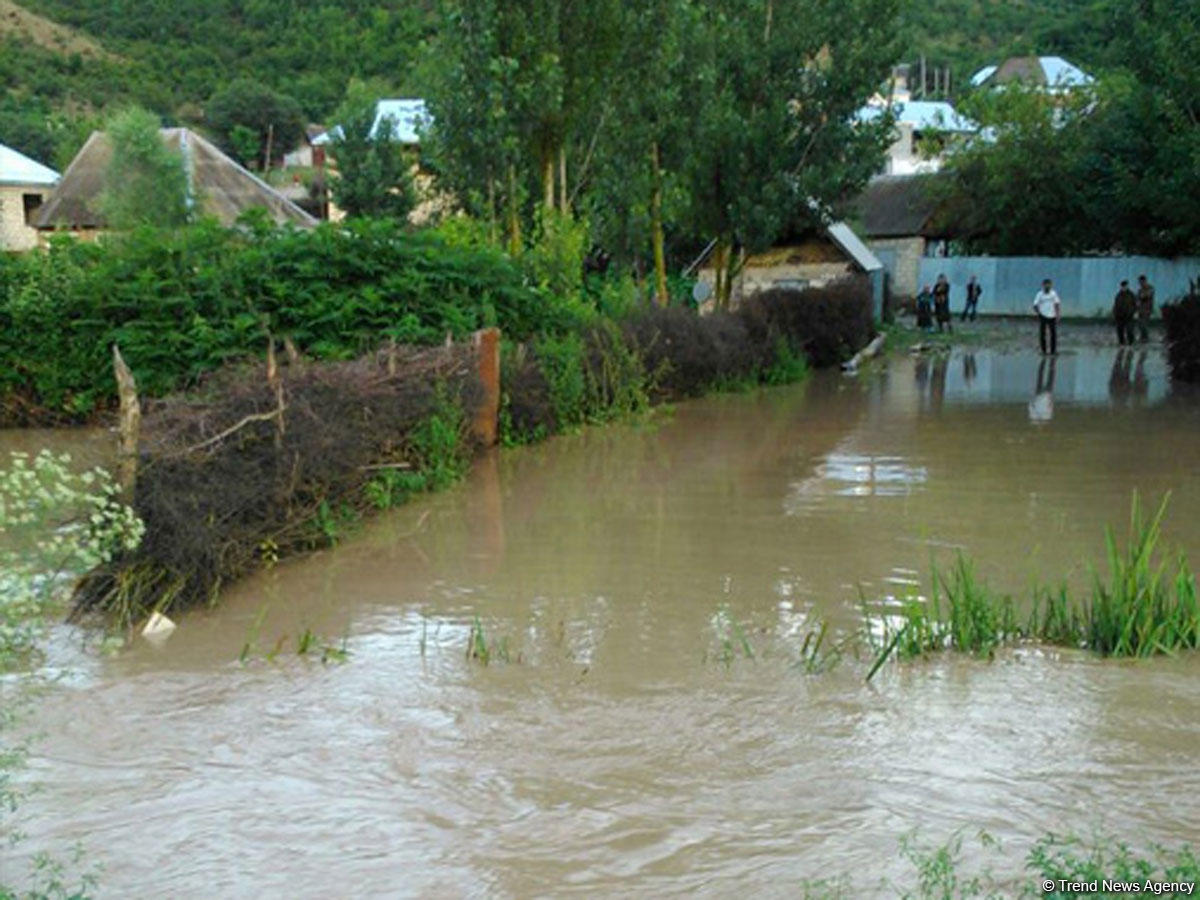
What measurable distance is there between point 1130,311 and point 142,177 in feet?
72.9

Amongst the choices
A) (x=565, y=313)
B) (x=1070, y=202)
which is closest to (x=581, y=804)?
(x=565, y=313)

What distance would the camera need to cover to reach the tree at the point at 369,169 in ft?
131

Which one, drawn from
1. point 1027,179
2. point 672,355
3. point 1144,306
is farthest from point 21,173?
point 1144,306

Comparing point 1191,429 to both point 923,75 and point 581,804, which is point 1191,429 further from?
point 923,75

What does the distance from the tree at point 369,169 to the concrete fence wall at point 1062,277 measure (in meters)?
16.1

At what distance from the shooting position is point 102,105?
2272 inches

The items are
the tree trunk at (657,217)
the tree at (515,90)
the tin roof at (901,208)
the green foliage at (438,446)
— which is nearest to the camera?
the green foliage at (438,446)

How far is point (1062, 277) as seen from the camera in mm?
35031

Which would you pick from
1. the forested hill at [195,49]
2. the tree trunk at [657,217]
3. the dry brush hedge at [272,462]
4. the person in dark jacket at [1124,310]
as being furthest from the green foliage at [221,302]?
the forested hill at [195,49]

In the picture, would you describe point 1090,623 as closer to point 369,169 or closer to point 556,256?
point 556,256

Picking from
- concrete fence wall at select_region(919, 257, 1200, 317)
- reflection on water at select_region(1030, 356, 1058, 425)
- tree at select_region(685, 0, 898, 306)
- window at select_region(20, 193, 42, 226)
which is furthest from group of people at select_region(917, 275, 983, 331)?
window at select_region(20, 193, 42, 226)

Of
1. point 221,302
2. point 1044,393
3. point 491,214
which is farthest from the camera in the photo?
point 1044,393

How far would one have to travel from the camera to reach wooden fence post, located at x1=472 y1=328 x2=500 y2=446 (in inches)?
553

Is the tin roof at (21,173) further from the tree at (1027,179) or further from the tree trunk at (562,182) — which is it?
the tree at (1027,179)
